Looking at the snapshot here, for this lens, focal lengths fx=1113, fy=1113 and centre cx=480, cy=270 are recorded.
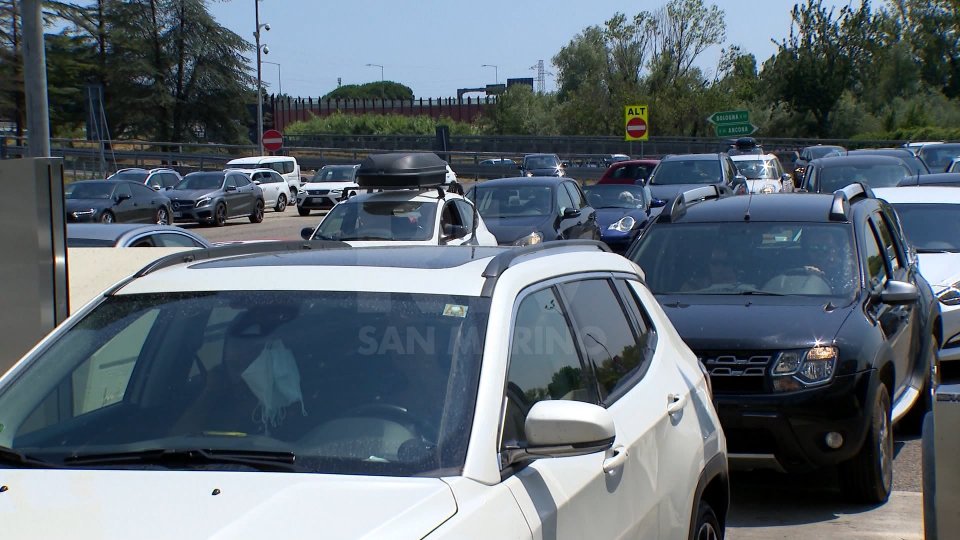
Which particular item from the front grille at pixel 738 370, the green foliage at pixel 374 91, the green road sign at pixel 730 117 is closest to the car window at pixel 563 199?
the front grille at pixel 738 370

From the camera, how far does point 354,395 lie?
3.32 m

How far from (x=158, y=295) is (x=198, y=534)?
4.51 feet

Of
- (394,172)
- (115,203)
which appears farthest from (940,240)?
(115,203)

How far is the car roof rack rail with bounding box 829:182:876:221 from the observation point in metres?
7.90

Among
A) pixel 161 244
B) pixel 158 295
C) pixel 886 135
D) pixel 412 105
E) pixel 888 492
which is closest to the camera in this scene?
→ pixel 158 295

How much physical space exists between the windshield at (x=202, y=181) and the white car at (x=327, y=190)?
3.14m

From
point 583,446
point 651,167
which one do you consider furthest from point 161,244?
point 651,167

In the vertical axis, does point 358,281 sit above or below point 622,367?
above

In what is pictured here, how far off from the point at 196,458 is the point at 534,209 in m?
15.1

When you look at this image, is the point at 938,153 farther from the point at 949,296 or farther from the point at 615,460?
the point at 615,460

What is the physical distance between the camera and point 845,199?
819cm

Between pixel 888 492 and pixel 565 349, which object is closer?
pixel 565 349

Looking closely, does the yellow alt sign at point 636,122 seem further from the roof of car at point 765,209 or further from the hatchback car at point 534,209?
the roof of car at point 765,209

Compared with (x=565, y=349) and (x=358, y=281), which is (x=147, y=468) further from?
(x=565, y=349)
